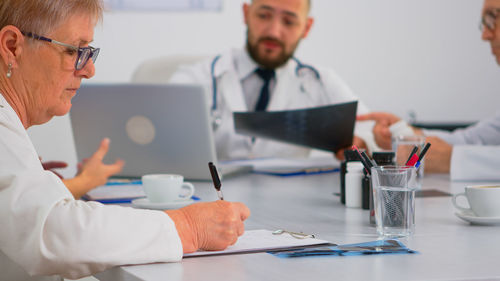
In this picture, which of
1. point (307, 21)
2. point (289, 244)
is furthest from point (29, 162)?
point (307, 21)

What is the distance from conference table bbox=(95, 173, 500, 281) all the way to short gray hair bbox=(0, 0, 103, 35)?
1.32 feet

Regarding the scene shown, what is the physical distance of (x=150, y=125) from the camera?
6.26 feet

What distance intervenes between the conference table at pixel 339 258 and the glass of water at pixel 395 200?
0.02m

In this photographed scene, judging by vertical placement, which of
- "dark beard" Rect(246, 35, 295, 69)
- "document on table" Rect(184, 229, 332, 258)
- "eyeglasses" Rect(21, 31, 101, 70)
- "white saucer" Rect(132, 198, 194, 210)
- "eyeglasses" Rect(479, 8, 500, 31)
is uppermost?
"eyeglasses" Rect(479, 8, 500, 31)

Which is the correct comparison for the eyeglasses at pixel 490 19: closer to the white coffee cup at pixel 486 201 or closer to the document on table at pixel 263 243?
the white coffee cup at pixel 486 201

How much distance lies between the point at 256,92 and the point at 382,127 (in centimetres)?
104

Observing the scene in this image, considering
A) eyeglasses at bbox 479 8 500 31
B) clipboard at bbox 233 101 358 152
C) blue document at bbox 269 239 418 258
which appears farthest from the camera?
eyeglasses at bbox 479 8 500 31

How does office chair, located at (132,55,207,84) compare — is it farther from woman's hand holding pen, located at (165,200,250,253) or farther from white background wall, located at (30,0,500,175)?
woman's hand holding pen, located at (165,200,250,253)

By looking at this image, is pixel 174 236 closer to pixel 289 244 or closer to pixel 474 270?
pixel 289 244

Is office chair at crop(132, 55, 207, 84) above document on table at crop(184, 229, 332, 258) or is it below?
above

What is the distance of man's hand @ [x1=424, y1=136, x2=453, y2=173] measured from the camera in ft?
→ 6.95

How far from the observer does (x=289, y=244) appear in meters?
1.05

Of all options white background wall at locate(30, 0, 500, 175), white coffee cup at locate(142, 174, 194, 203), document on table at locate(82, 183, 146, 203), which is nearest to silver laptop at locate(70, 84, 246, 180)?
document on table at locate(82, 183, 146, 203)

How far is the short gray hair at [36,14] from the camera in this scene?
1.02 m
